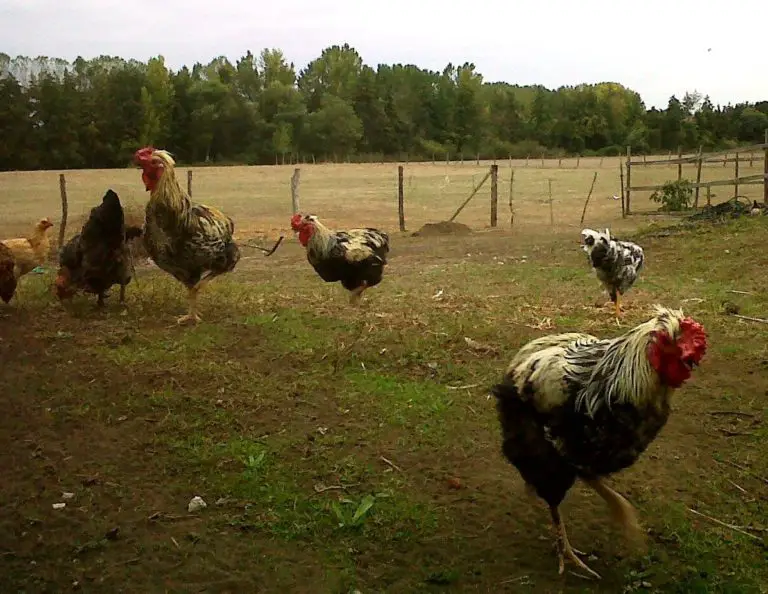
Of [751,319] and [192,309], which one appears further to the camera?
[192,309]

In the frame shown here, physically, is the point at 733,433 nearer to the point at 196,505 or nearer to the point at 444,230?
the point at 196,505

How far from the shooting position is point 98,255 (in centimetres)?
848

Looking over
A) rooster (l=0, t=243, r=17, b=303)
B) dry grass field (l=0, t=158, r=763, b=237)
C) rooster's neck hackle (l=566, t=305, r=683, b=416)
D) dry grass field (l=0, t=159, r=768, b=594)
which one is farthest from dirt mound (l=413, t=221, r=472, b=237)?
rooster's neck hackle (l=566, t=305, r=683, b=416)

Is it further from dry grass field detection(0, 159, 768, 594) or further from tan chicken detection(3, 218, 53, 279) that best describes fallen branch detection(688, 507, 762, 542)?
tan chicken detection(3, 218, 53, 279)

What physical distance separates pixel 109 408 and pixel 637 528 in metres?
4.17

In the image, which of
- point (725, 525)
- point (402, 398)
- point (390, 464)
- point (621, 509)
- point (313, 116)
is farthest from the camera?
point (313, 116)

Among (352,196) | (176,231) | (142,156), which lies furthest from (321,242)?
(352,196)

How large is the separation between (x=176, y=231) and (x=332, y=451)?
438 cm

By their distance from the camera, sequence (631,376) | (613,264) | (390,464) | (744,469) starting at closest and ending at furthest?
1. (631,376)
2. (744,469)
3. (390,464)
4. (613,264)

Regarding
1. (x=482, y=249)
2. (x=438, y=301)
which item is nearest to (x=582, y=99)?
(x=482, y=249)

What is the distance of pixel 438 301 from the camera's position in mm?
9570

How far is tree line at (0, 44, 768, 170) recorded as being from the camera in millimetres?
44781

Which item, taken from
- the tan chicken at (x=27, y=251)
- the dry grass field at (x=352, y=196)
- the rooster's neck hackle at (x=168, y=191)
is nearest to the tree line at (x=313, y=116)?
the dry grass field at (x=352, y=196)

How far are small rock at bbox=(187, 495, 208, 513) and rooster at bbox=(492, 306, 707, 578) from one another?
191cm
